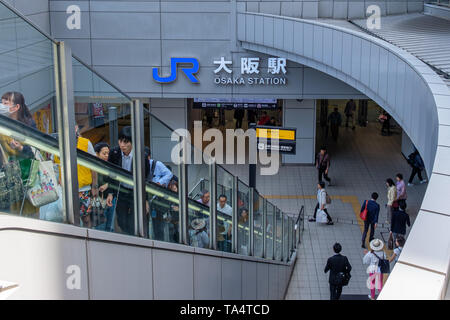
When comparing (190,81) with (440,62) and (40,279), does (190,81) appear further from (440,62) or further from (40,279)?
(40,279)

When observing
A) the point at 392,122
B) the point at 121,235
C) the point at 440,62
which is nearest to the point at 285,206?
the point at 440,62

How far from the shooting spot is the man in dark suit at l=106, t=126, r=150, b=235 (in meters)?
3.73

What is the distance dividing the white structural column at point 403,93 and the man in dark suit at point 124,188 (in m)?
1.74

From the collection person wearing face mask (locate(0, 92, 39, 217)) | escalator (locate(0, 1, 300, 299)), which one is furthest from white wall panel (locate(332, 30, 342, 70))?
person wearing face mask (locate(0, 92, 39, 217))

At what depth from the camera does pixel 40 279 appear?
283 cm

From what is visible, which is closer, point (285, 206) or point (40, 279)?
point (40, 279)

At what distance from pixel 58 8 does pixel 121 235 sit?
14031mm

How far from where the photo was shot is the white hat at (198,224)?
5348mm

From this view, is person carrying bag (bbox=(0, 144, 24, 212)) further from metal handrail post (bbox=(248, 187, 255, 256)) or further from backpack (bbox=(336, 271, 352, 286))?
backpack (bbox=(336, 271, 352, 286))

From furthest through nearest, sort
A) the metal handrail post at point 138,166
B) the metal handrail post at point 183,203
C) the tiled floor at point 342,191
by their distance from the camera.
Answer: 1. the tiled floor at point 342,191
2. the metal handrail post at point 183,203
3. the metal handrail post at point 138,166

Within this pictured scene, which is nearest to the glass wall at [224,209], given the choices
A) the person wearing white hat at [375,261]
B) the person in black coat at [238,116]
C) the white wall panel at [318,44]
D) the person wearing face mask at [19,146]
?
the person wearing face mask at [19,146]

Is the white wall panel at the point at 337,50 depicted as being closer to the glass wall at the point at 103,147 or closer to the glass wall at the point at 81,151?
the glass wall at the point at 81,151

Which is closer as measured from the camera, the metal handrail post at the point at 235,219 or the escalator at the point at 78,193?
the escalator at the point at 78,193

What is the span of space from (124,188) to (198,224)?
5.65ft
